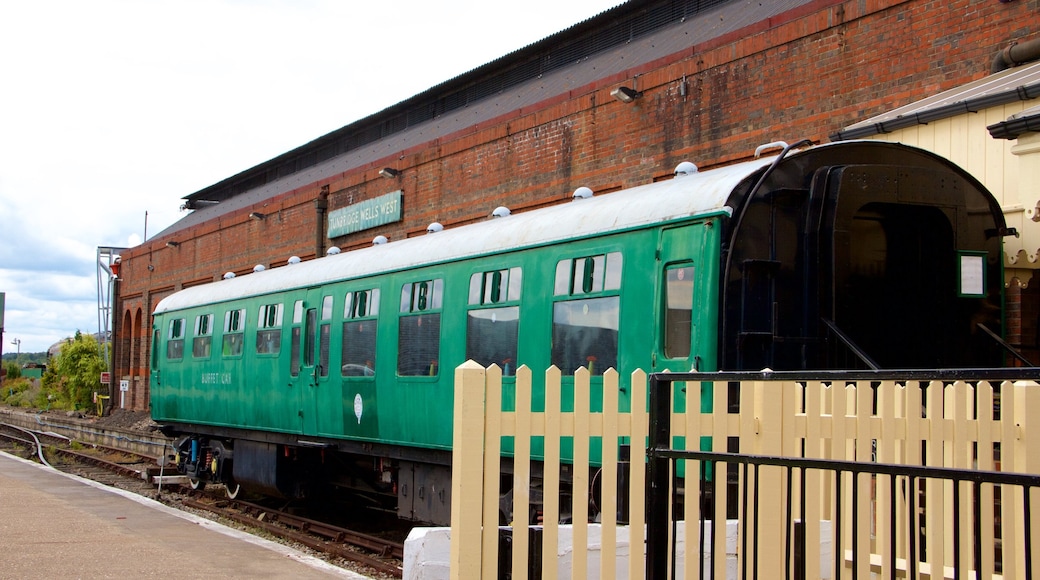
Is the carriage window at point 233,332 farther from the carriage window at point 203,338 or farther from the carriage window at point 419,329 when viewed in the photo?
the carriage window at point 419,329

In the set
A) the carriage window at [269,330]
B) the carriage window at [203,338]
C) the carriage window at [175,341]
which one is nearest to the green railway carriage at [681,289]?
the carriage window at [269,330]

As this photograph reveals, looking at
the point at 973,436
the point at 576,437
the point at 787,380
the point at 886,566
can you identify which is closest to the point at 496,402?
the point at 576,437

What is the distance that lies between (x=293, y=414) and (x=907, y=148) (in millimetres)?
8346

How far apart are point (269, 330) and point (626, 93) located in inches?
233

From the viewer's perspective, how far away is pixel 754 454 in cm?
417

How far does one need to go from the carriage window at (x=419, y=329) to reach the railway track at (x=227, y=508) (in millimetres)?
1969

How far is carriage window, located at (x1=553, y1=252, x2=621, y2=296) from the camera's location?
314 inches

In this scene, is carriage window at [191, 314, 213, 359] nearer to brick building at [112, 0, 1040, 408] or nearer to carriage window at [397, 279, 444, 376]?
brick building at [112, 0, 1040, 408]

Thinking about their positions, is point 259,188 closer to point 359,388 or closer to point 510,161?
point 510,161

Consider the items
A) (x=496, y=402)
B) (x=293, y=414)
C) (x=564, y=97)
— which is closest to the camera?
(x=496, y=402)

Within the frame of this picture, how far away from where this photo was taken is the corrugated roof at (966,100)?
27.5 feet

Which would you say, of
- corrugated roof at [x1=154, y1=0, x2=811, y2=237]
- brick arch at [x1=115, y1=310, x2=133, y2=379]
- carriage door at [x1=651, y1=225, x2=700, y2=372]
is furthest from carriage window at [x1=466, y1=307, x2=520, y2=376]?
brick arch at [x1=115, y1=310, x2=133, y2=379]

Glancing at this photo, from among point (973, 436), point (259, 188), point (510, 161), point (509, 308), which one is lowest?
point (973, 436)

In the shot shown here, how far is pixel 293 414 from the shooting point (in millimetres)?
13383
